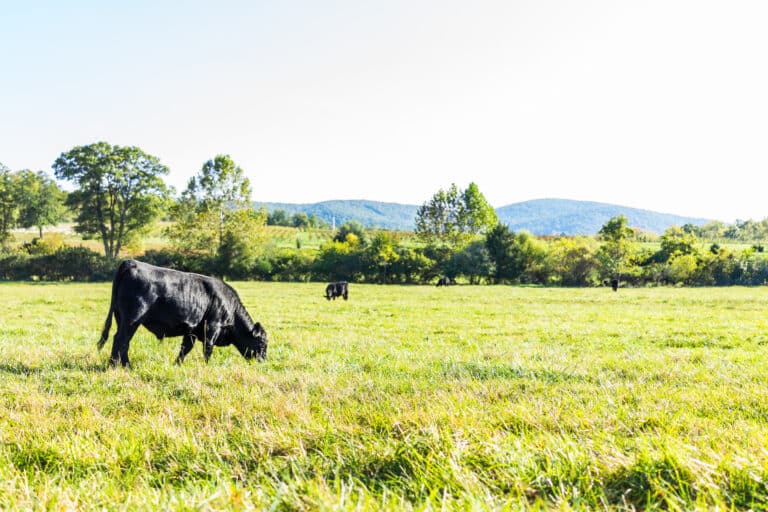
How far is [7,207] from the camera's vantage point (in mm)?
66250

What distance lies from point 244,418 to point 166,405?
3.69 feet

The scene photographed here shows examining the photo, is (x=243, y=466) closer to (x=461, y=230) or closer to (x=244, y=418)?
(x=244, y=418)

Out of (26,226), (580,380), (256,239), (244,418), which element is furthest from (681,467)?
(26,226)

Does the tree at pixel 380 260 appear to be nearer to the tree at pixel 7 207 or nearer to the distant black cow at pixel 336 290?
the distant black cow at pixel 336 290

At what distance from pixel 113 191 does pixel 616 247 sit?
65000mm

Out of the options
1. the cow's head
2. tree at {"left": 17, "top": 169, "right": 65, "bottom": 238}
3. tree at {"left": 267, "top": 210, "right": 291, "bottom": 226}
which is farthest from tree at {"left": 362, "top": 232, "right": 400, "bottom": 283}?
tree at {"left": 267, "top": 210, "right": 291, "bottom": 226}

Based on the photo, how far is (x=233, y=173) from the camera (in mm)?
57031

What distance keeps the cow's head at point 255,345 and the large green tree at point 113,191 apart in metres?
54.2

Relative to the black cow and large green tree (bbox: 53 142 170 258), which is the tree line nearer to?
large green tree (bbox: 53 142 170 258)

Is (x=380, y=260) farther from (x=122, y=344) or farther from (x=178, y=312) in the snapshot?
(x=122, y=344)

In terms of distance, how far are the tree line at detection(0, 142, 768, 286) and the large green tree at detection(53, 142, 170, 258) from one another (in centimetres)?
12

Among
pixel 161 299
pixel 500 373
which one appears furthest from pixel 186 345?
pixel 500 373

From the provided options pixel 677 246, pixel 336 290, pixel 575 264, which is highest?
pixel 677 246

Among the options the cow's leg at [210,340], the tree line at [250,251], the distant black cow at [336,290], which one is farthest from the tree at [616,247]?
the cow's leg at [210,340]
